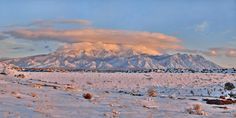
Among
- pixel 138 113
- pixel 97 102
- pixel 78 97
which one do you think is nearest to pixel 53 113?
pixel 138 113

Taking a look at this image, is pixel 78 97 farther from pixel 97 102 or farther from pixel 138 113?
pixel 138 113

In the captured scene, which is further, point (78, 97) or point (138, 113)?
point (78, 97)

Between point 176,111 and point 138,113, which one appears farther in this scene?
point 176,111

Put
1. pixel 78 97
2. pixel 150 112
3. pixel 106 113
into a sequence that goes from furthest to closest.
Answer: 1. pixel 78 97
2. pixel 150 112
3. pixel 106 113

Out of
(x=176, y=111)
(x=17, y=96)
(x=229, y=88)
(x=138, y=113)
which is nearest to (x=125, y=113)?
(x=138, y=113)

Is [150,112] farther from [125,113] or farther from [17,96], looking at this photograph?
[17,96]

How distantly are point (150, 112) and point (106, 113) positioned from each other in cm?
290

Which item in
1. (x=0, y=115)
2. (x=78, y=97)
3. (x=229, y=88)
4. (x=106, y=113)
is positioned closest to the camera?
(x=0, y=115)

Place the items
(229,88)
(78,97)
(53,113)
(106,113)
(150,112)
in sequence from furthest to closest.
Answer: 1. (229,88)
2. (78,97)
3. (150,112)
4. (106,113)
5. (53,113)

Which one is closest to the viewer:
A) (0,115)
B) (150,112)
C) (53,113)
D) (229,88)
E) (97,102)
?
(0,115)

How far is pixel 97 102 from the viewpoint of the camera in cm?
2731

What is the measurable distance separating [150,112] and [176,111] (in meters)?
2.11

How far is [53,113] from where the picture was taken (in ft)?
68.5

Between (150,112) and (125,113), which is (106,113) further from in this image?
(150,112)
